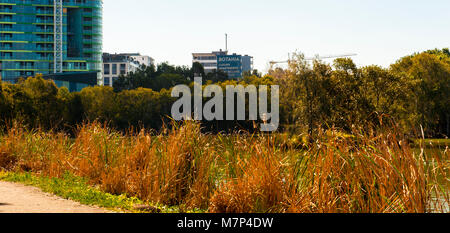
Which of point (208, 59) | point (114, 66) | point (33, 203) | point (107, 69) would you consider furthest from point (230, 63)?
point (33, 203)

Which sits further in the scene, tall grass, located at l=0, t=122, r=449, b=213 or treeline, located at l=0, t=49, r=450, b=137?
treeline, located at l=0, t=49, r=450, b=137

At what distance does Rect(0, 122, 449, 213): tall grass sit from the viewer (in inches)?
191

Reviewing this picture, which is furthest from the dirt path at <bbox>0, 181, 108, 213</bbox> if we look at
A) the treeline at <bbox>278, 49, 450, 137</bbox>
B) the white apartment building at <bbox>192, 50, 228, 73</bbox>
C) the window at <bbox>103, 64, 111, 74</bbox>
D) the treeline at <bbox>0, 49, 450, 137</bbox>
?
the white apartment building at <bbox>192, 50, 228, 73</bbox>

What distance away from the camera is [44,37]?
288ft

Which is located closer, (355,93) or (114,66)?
(355,93)

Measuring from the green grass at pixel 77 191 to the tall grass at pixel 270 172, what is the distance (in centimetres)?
28

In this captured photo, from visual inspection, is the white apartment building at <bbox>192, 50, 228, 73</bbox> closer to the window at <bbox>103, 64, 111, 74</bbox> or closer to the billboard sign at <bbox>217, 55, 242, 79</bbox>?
the billboard sign at <bbox>217, 55, 242, 79</bbox>

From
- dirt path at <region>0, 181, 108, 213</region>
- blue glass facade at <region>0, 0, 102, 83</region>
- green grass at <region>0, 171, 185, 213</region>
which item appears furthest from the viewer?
blue glass facade at <region>0, 0, 102, 83</region>

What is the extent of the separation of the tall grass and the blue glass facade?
82277 mm

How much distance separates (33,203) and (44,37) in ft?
291

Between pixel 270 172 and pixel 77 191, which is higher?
pixel 270 172

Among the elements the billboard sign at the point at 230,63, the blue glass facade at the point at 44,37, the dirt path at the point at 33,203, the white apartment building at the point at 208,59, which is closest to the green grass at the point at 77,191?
the dirt path at the point at 33,203

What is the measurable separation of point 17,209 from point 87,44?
284 feet

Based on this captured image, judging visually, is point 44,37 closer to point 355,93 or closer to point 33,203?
point 355,93
